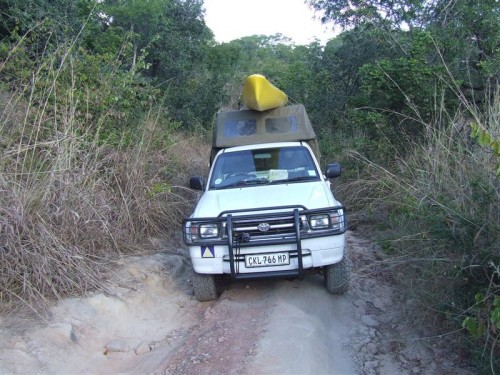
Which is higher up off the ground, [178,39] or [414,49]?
[178,39]

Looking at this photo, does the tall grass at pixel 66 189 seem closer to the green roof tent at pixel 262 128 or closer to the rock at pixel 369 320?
the green roof tent at pixel 262 128

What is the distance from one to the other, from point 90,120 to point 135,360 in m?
3.87

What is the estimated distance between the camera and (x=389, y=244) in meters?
7.05

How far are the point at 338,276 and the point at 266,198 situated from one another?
1.17 metres

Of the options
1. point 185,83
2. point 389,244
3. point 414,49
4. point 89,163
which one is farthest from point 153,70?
point 389,244

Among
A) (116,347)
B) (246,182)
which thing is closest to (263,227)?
(246,182)

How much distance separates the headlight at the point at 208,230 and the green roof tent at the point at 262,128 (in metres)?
2.77

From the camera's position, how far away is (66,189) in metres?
5.84

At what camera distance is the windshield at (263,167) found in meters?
6.51

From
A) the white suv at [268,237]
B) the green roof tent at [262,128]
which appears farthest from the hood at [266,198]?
the green roof tent at [262,128]

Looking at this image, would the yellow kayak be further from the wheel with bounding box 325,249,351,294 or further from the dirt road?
the wheel with bounding box 325,249,351,294

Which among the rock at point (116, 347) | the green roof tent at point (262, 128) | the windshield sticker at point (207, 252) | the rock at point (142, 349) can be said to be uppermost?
the green roof tent at point (262, 128)

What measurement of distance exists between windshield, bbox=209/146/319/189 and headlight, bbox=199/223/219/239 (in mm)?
1029

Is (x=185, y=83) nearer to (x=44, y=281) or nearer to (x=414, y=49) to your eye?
(x=414, y=49)
